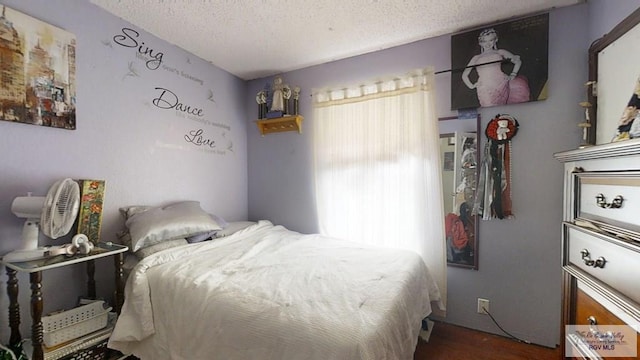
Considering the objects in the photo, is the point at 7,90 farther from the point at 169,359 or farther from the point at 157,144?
the point at 169,359

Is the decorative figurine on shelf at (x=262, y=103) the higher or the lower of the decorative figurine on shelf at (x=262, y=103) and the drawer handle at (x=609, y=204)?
the higher

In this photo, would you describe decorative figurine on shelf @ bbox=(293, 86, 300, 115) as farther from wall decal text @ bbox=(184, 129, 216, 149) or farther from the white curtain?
wall decal text @ bbox=(184, 129, 216, 149)

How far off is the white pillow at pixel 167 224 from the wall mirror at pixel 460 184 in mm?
1966

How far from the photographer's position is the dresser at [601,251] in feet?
2.38

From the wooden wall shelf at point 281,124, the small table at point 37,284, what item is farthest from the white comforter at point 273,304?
the wooden wall shelf at point 281,124

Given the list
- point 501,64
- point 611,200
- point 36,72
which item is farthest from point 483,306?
point 36,72

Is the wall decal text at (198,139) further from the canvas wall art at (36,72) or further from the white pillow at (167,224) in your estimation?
the canvas wall art at (36,72)

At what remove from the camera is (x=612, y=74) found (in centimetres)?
148

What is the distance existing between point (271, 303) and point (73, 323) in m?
1.22

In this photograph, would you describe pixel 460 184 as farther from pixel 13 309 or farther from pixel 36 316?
pixel 13 309

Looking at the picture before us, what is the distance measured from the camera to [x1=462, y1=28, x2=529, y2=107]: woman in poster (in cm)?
190

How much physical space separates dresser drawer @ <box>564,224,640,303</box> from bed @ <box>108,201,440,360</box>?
73cm

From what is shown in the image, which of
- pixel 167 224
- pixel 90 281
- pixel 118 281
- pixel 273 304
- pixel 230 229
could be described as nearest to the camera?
pixel 273 304

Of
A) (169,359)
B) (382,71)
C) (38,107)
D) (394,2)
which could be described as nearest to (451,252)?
(382,71)
